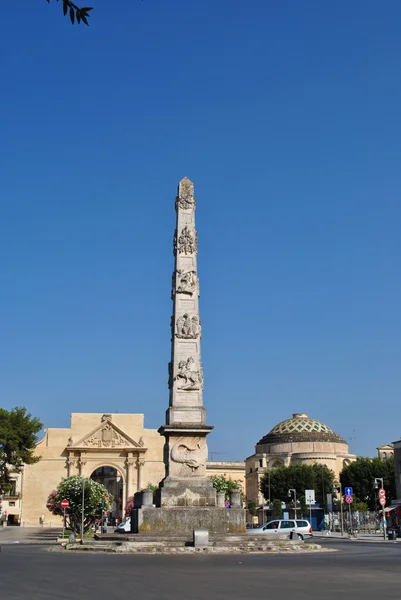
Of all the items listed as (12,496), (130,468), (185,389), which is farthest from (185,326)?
(12,496)

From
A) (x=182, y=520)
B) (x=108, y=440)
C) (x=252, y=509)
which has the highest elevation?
(x=108, y=440)

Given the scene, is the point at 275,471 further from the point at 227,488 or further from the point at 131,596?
the point at 131,596

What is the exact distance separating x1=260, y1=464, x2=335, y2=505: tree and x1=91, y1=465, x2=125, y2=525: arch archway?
18.9 metres

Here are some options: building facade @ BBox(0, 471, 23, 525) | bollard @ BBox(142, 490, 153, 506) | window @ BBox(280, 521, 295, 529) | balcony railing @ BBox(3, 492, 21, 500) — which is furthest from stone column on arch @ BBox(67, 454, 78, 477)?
bollard @ BBox(142, 490, 153, 506)

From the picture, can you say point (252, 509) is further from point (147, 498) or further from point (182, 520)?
point (182, 520)

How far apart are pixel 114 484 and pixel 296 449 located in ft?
95.0

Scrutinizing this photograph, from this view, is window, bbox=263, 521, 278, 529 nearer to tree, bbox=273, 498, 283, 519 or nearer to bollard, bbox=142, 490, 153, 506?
bollard, bbox=142, 490, 153, 506

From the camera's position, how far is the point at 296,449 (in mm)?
116625

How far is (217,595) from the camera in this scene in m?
11.4

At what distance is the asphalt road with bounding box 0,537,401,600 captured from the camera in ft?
38.0

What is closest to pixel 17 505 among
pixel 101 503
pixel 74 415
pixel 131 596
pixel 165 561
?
pixel 74 415

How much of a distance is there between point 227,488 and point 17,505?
3781 cm

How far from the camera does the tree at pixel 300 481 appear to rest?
3706 inches

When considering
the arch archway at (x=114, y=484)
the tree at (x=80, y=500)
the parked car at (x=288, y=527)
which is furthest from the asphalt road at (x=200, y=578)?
the arch archway at (x=114, y=484)
